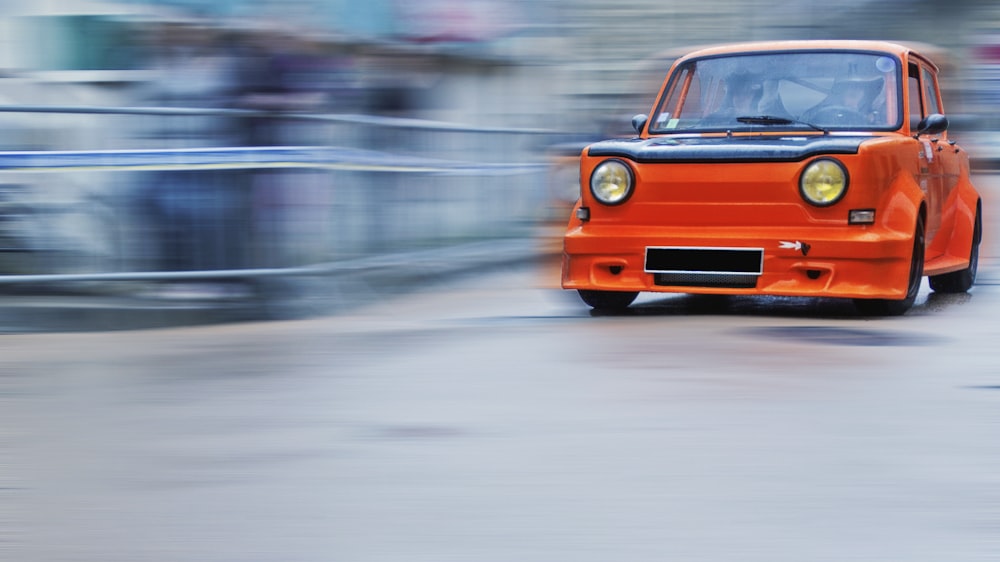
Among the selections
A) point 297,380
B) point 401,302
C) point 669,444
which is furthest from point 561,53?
point 669,444

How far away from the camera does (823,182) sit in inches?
327

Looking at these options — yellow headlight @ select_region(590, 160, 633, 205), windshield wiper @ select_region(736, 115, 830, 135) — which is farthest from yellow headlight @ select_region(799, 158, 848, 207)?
yellow headlight @ select_region(590, 160, 633, 205)

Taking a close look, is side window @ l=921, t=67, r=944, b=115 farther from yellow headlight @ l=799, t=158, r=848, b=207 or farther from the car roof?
yellow headlight @ l=799, t=158, r=848, b=207

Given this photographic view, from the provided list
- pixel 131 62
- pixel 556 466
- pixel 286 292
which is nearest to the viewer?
pixel 556 466

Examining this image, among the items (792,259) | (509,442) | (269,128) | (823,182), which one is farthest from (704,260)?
(509,442)

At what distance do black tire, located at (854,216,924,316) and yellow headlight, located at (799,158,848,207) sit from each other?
0.54 meters

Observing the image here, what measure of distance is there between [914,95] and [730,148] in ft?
4.72

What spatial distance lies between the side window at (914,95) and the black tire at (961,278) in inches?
50.0

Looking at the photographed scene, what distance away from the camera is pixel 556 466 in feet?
16.4

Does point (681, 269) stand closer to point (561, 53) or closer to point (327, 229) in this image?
point (327, 229)

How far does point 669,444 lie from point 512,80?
14.8m

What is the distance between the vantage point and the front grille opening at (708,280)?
27.7 feet

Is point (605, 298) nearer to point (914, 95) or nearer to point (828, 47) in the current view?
point (828, 47)

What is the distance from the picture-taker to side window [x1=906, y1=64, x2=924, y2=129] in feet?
30.0
